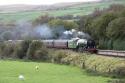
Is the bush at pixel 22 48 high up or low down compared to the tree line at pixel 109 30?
down

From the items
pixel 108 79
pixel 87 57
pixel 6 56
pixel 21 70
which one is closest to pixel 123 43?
pixel 87 57

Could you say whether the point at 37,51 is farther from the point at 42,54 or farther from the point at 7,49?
the point at 7,49

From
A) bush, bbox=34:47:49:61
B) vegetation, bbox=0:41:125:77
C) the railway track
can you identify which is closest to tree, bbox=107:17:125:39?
the railway track

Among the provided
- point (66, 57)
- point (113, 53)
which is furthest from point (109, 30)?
point (113, 53)

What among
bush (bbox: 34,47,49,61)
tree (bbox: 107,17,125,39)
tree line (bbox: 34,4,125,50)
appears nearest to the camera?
tree (bbox: 107,17,125,39)

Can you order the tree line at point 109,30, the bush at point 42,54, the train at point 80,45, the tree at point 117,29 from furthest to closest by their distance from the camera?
the bush at point 42,54, the train at point 80,45, the tree line at point 109,30, the tree at point 117,29

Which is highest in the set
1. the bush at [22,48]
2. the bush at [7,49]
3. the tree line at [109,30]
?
the tree line at [109,30]

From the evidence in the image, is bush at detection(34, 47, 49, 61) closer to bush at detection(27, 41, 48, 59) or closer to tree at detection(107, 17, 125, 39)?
bush at detection(27, 41, 48, 59)

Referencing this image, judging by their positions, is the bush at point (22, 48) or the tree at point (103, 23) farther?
the bush at point (22, 48)

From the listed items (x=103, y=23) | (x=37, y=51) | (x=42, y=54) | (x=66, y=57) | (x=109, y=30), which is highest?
(x=109, y=30)

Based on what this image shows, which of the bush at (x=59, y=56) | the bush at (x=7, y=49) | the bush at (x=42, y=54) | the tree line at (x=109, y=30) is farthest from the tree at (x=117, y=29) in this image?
the bush at (x=7, y=49)

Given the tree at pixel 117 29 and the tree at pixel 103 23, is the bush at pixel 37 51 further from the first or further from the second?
the tree at pixel 117 29

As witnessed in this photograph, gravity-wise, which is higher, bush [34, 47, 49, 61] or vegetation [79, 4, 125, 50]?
vegetation [79, 4, 125, 50]

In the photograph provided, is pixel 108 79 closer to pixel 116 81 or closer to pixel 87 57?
pixel 116 81
